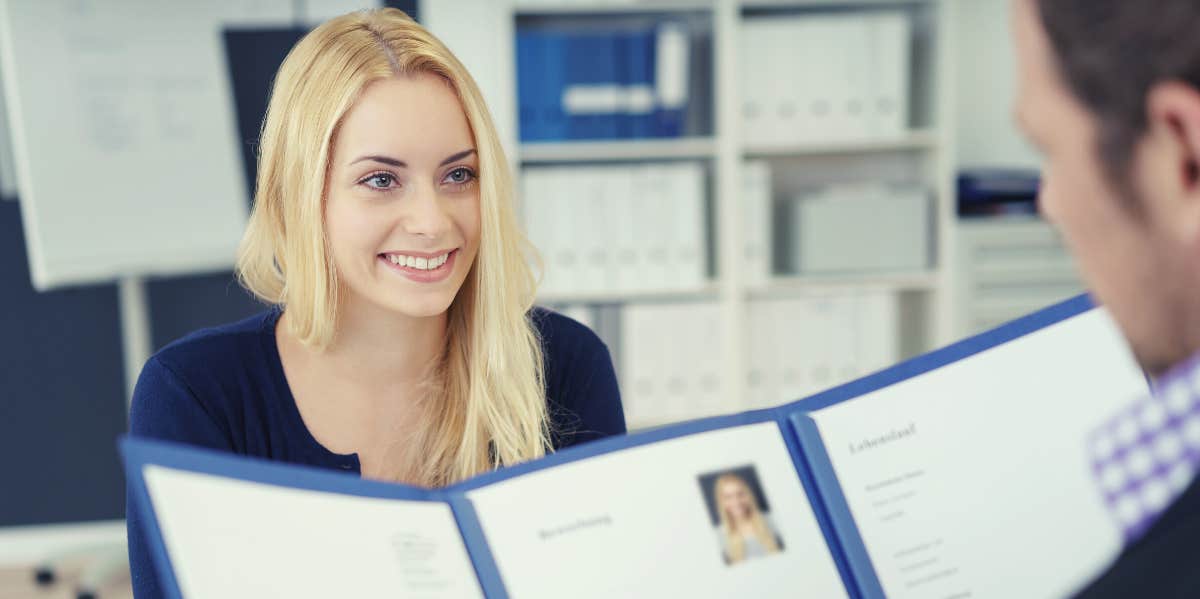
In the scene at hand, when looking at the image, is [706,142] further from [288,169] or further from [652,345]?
[288,169]

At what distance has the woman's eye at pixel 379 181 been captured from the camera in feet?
4.37

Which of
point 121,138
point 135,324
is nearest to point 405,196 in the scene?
point 121,138

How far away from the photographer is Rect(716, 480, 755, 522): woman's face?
93 centimetres

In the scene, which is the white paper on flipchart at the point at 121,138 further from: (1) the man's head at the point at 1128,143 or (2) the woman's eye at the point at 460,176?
(1) the man's head at the point at 1128,143

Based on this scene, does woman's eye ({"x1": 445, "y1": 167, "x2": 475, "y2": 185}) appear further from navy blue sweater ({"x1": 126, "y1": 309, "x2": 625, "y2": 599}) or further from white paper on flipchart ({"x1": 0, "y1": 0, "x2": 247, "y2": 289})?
white paper on flipchart ({"x1": 0, "y1": 0, "x2": 247, "y2": 289})

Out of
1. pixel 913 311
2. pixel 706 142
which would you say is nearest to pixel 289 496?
pixel 706 142

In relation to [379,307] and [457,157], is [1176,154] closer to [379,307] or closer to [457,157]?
[457,157]

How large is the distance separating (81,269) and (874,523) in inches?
92.2

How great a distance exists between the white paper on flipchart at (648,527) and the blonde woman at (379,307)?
47cm

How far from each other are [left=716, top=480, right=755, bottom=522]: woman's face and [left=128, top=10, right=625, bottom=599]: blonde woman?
0.47 m

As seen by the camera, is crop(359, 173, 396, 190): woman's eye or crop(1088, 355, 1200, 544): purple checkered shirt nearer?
crop(1088, 355, 1200, 544): purple checkered shirt

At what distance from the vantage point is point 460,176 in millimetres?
1386

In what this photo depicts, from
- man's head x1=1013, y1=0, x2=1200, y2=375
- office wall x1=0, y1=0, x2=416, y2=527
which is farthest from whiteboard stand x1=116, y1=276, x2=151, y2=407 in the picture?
man's head x1=1013, y1=0, x2=1200, y2=375

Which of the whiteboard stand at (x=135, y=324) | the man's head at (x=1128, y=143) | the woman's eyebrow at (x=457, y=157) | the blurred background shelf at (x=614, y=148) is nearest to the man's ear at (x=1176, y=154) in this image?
the man's head at (x=1128, y=143)
